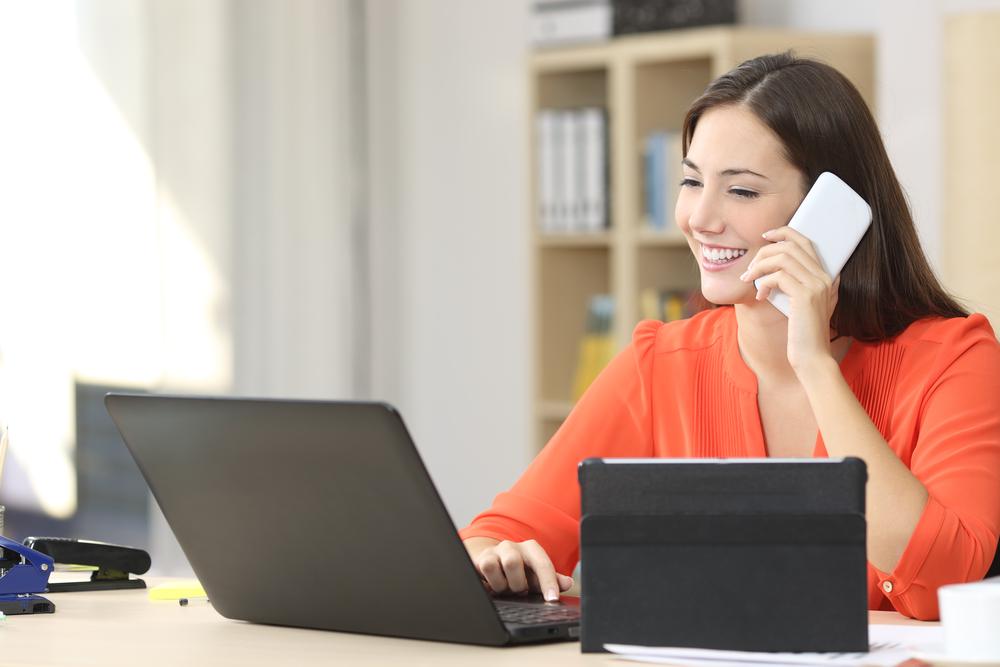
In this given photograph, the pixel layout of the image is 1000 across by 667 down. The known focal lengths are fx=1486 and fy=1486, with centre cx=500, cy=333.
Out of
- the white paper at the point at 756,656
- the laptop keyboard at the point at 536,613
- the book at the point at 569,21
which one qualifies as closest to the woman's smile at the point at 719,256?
the laptop keyboard at the point at 536,613

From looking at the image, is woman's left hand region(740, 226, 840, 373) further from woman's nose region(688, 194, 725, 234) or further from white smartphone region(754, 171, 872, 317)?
woman's nose region(688, 194, 725, 234)

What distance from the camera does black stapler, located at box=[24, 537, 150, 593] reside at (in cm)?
179

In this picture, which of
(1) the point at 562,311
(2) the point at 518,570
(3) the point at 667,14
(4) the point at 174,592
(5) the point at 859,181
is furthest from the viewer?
(1) the point at 562,311

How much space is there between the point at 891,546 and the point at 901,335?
1.33 ft

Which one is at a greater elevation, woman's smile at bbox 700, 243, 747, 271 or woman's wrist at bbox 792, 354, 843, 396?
woman's smile at bbox 700, 243, 747, 271

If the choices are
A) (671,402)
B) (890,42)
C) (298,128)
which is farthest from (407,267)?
(671,402)

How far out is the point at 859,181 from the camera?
1945 mm

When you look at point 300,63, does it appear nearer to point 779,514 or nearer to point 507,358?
point 507,358

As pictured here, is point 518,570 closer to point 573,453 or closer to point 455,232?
point 573,453

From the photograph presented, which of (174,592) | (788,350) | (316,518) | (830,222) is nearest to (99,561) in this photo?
(174,592)

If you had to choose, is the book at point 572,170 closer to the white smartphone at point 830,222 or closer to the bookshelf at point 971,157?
the bookshelf at point 971,157

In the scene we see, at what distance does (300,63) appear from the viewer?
4.82 meters

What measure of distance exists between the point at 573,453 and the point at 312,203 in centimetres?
297

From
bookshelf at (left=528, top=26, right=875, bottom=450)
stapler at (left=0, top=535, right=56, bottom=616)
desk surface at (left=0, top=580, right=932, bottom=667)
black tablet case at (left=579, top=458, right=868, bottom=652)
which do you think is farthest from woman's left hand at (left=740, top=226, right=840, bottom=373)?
bookshelf at (left=528, top=26, right=875, bottom=450)
